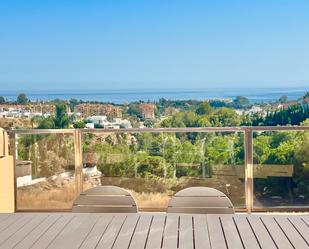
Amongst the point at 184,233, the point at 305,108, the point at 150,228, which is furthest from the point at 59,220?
the point at 305,108

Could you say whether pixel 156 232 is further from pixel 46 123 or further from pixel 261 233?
pixel 46 123

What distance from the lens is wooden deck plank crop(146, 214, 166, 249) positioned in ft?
7.63

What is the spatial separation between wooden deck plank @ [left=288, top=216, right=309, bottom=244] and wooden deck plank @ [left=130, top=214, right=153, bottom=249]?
671 millimetres

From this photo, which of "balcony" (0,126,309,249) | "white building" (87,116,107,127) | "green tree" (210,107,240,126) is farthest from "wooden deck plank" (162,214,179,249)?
"white building" (87,116,107,127)

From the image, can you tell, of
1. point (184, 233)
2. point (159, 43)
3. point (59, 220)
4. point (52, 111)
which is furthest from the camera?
point (159, 43)

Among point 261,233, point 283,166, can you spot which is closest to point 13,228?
point 261,233

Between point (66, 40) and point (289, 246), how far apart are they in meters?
11.2

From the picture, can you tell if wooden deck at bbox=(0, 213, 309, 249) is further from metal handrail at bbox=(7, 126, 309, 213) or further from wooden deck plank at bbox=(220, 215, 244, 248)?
metal handrail at bbox=(7, 126, 309, 213)

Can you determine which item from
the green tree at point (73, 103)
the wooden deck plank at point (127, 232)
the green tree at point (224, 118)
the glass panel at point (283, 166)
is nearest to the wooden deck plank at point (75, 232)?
the wooden deck plank at point (127, 232)

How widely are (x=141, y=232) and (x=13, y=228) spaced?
603mm

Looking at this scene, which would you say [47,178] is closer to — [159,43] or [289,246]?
[289,246]

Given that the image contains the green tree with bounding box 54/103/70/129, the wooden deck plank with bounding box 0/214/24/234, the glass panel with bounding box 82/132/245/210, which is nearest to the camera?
the wooden deck plank with bounding box 0/214/24/234

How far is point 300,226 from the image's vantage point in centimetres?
259

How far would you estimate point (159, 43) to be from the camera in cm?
1328
